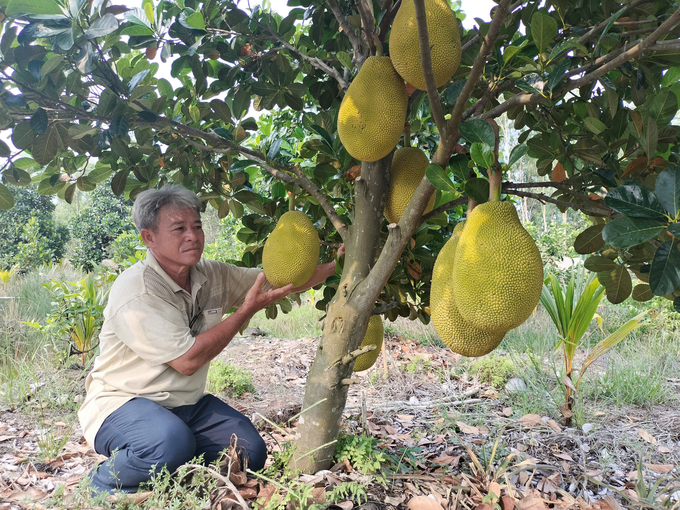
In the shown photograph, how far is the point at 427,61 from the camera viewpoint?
2.78 ft

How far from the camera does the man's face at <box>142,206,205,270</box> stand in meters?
1.73

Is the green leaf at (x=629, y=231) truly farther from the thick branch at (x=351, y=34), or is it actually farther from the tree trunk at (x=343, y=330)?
the thick branch at (x=351, y=34)

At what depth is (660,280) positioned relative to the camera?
0.74 metres

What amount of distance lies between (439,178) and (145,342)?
1.10 m

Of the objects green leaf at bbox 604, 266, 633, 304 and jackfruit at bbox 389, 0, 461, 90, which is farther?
green leaf at bbox 604, 266, 633, 304

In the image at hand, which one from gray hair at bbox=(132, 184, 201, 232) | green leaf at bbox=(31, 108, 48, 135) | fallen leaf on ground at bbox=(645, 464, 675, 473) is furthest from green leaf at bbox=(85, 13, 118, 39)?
fallen leaf on ground at bbox=(645, 464, 675, 473)

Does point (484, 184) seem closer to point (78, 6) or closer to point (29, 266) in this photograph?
point (78, 6)

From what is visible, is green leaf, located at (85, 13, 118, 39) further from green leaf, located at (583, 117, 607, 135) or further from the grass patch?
the grass patch

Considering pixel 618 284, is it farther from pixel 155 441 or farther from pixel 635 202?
pixel 155 441

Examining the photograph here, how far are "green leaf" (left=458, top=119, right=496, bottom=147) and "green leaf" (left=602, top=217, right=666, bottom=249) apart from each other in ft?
0.83

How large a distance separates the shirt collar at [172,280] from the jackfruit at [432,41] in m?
1.16

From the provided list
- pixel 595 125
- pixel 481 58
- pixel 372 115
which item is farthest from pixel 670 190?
pixel 372 115

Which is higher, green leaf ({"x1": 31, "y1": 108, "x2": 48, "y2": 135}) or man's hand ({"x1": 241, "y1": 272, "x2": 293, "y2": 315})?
green leaf ({"x1": 31, "y1": 108, "x2": 48, "y2": 135})

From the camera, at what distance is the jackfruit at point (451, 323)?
92 centimetres
